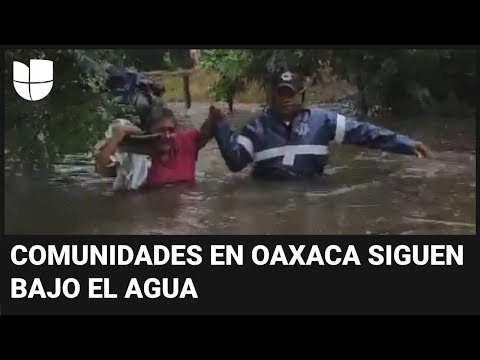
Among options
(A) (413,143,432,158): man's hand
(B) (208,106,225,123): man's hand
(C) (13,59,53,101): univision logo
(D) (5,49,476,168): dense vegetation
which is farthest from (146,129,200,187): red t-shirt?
(A) (413,143,432,158): man's hand

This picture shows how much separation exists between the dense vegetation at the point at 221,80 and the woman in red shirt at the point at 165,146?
136mm

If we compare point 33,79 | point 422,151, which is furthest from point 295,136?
point 33,79

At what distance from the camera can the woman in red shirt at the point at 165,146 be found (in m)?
6.00

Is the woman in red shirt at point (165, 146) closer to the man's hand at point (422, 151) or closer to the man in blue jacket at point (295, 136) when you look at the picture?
the man in blue jacket at point (295, 136)

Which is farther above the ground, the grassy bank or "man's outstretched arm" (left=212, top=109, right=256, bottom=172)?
the grassy bank

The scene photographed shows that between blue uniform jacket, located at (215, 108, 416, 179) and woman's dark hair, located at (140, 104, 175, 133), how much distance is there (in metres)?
0.36

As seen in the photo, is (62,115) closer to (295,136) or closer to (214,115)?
(214,115)

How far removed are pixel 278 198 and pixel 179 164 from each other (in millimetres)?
718

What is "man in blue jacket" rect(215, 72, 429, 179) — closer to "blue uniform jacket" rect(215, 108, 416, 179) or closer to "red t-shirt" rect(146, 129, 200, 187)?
"blue uniform jacket" rect(215, 108, 416, 179)

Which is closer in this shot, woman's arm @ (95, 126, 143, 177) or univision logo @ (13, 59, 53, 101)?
univision logo @ (13, 59, 53, 101)

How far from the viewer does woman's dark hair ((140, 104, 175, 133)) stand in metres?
5.99

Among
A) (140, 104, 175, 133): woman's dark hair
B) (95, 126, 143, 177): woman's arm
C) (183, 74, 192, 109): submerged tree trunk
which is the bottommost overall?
(95, 126, 143, 177): woman's arm
